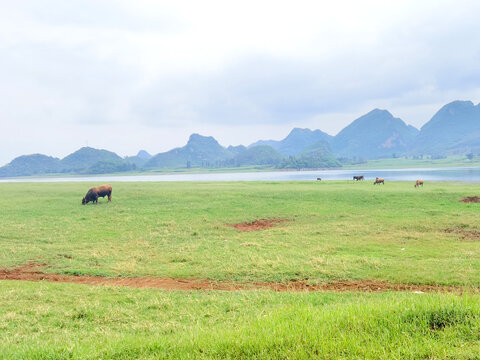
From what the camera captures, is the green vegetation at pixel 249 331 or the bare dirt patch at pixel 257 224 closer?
the green vegetation at pixel 249 331

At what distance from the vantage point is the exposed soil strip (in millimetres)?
9750

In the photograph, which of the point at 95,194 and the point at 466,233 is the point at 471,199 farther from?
the point at 95,194

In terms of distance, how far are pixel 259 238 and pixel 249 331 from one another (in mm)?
12943

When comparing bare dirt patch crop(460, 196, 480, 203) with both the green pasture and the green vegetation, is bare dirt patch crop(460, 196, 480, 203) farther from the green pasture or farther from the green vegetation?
the green vegetation

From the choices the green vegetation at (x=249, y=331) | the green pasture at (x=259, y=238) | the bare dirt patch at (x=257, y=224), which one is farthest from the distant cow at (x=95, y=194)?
the green vegetation at (x=249, y=331)

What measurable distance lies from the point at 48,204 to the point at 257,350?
31011 millimetres

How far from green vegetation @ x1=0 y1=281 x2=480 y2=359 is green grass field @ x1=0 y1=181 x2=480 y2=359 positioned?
3 centimetres

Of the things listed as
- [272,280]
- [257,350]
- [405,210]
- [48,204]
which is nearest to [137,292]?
[272,280]

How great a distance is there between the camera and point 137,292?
995cm

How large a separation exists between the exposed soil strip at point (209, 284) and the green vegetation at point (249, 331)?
1.64m

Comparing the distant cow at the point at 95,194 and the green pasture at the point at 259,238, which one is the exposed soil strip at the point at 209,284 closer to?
the green pasture at the point at 259,238

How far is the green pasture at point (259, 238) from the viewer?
12.0 metres

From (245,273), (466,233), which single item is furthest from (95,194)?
(466,233)

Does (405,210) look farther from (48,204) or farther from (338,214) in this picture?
(48,204)
